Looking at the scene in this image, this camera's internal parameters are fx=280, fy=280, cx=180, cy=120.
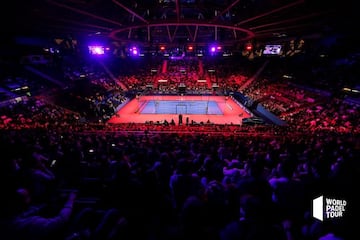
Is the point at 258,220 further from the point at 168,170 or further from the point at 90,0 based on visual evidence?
the point at 90,0

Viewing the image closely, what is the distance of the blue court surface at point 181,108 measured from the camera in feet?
117

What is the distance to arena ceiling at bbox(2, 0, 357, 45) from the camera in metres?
13.7

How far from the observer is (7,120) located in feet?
74.1

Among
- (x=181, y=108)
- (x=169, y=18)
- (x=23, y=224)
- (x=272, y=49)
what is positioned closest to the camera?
(x=23, y=224)

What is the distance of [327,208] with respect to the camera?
460 cm

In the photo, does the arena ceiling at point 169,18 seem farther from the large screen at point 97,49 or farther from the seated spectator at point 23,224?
the large screen at point 97,49

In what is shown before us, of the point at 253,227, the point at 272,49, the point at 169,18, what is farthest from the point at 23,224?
the point at 272,49

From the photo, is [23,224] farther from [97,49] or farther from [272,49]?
[272,49]

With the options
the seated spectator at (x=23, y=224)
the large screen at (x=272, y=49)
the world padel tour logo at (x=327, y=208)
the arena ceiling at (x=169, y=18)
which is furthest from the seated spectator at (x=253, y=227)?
the large screen at (x=272, y=49)

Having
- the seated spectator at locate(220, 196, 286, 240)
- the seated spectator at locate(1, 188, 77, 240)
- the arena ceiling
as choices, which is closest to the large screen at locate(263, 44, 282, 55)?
the arena ceiling

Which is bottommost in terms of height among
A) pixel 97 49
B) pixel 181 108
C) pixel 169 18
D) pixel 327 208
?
pixel 181 108

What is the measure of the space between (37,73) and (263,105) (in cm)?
3219

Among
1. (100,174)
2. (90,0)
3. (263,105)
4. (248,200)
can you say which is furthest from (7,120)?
(263,105)

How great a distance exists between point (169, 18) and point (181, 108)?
23.7 metres
